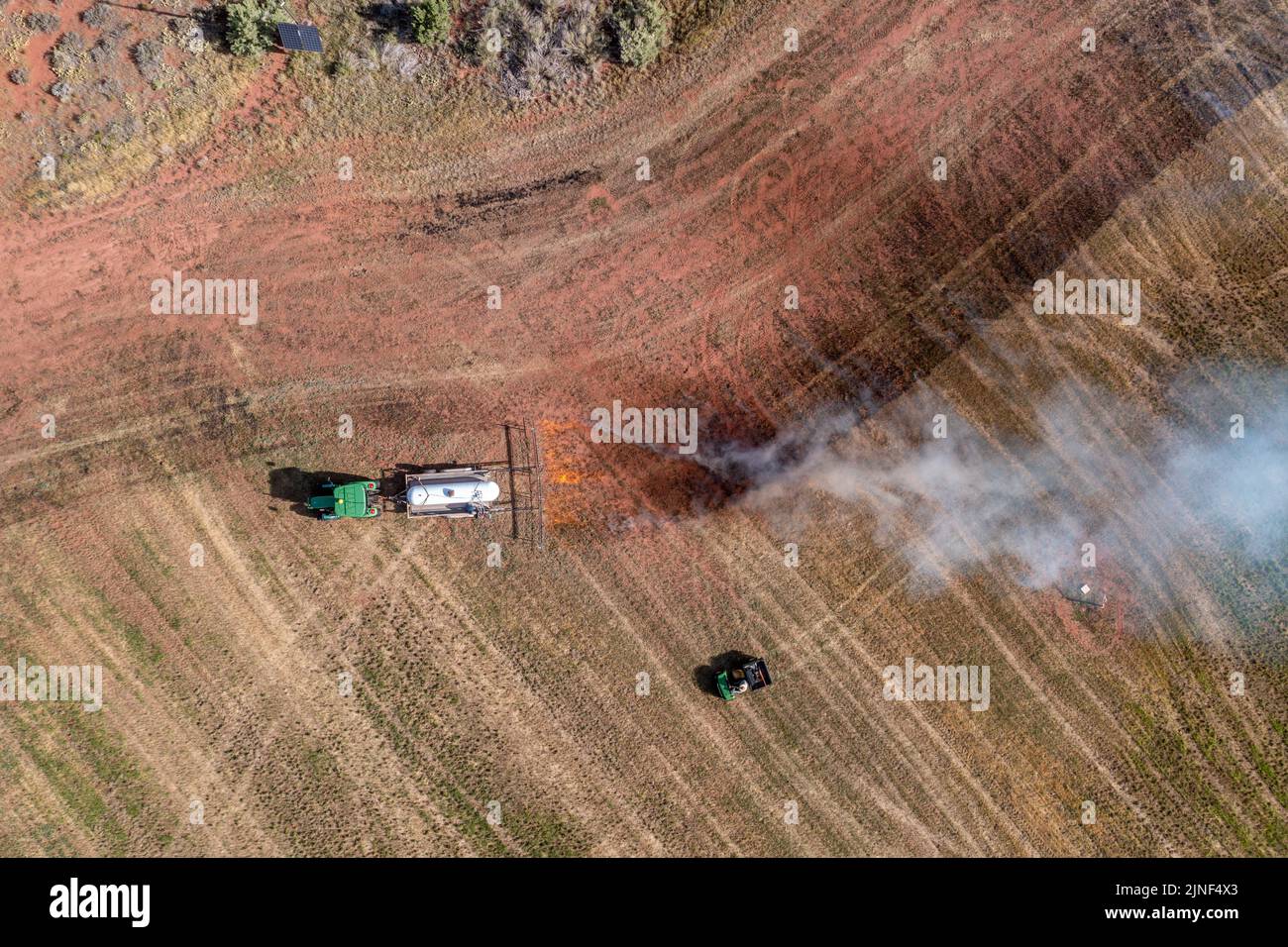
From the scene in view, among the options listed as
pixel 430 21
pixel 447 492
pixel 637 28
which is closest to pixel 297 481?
pixel 447 492

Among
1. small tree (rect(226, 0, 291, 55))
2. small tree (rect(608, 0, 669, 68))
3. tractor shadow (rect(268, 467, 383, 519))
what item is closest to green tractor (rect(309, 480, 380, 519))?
tractor shadow (rect(268, 467, 383, 519))

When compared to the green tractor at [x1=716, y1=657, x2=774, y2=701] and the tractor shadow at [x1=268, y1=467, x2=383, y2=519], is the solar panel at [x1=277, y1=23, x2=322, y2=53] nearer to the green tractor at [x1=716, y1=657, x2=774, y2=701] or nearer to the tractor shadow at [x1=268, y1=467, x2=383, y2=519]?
the tractor shadow at [x1=268, y1=467, x2=383, y2=519]

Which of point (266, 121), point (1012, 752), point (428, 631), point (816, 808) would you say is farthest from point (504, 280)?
point (1012, 752)

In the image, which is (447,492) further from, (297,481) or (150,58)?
(150,58)

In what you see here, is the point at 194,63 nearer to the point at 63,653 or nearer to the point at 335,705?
the point at 63,653

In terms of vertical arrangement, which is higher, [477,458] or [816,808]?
[477,458]

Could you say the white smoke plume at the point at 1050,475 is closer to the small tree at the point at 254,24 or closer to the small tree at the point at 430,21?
the small tree at the point at 430,21

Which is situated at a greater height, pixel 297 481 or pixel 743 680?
pixel 297 481

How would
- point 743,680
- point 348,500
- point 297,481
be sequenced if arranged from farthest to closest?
point 297,481
point 743,680
point 348,500
